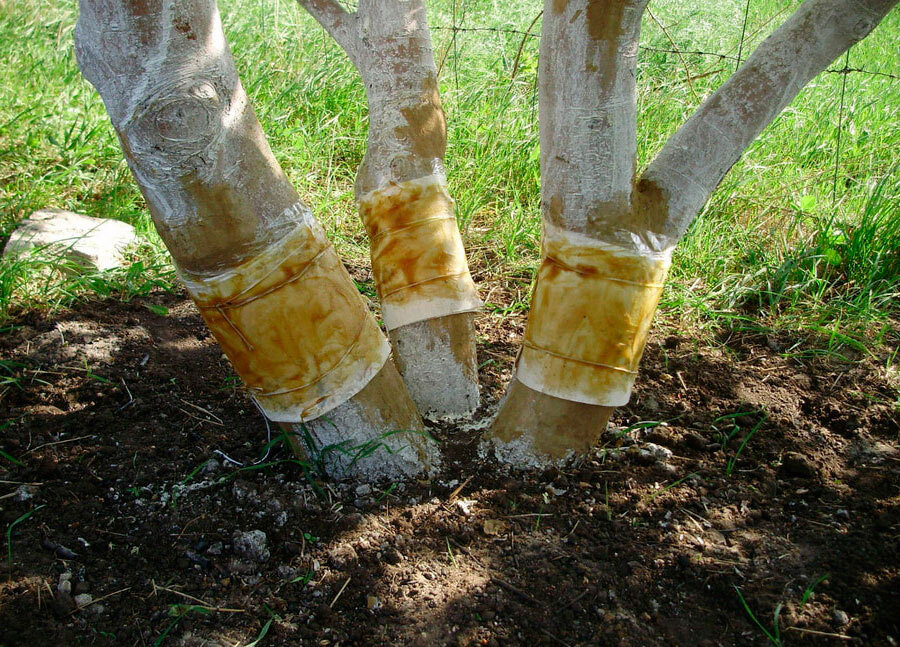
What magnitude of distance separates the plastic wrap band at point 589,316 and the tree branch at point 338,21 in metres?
0.86

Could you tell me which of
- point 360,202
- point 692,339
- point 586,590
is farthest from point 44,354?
point 692,339

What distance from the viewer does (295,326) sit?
158cm

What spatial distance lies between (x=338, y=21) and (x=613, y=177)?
99 centimetres

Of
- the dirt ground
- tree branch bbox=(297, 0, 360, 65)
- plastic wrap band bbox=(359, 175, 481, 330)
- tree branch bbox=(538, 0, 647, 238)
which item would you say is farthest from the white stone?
tree branch bbox=(538, 0, 647, 238)

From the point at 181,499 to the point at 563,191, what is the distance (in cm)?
124

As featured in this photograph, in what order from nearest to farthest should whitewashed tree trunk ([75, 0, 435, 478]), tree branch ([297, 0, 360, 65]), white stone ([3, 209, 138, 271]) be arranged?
1. whitewashed tree trunk ([75, 0, 435, 478])
2. tree branch ([297, 0, 360, 65])
3. white stone ([3, 209, 138, 271])

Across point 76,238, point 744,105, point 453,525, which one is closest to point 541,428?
point 453,525

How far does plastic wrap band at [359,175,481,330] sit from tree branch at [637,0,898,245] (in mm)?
547

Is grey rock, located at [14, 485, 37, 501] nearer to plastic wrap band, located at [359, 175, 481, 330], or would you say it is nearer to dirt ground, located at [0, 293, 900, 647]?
dirt ground, located at [0, 293, 900, 647]

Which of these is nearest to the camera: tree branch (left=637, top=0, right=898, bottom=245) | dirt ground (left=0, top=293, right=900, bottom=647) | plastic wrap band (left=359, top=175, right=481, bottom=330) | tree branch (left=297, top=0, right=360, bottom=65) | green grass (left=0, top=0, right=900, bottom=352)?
dirt ground (left=0, top=293, right=900, bottom=647)

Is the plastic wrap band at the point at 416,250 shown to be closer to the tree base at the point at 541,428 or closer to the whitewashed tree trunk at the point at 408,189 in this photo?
the whitewashed tree trunk at the point at 408,189

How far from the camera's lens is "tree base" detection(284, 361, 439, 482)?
1.75m

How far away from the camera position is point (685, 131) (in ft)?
5.63

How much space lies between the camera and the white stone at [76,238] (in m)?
2.79
